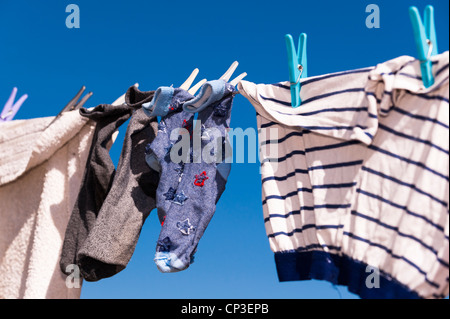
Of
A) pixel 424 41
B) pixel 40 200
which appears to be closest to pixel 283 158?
pixel 424 41

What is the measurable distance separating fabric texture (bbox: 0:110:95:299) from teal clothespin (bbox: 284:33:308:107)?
0.65 metres

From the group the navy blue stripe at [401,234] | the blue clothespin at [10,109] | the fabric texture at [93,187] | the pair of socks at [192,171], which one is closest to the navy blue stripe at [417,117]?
→ the navy blue stripe at [401,234]

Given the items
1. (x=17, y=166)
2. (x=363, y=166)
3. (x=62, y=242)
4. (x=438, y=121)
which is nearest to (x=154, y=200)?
(x=62, y=242)

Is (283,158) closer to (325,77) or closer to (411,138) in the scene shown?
(325,77)

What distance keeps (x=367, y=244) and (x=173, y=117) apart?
0.64m

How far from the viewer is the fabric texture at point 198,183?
1.30m

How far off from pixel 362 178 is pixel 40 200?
3.20 ft

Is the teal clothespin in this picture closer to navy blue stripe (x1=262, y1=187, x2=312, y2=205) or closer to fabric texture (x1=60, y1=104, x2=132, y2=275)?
navy blue stripe (x1=262, y1=187, x2=312, y2=205)

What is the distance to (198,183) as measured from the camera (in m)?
1.34

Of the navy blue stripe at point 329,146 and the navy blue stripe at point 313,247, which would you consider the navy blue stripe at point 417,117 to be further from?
the navy blue stripe at point 313,247

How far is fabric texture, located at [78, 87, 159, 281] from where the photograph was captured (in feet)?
4.48

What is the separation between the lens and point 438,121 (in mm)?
995

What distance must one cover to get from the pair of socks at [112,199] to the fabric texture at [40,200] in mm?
76

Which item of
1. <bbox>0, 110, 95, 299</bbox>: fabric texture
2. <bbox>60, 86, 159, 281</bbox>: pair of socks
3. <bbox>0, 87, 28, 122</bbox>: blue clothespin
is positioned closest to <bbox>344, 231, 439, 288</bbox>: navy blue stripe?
<bbox>60, 86, 159, 281</bbox>: pair of socks
